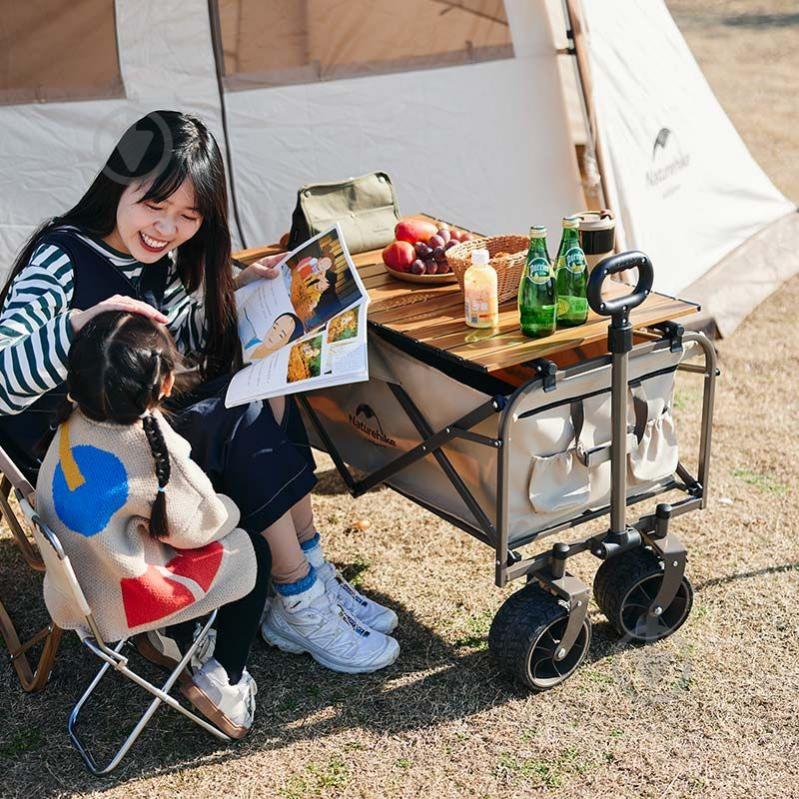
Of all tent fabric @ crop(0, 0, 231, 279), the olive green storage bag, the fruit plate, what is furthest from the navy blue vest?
tent fabric @ crop(0, 0, 231, 279)

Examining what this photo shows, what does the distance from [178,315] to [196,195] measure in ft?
1.34

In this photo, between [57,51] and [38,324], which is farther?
[57,51]

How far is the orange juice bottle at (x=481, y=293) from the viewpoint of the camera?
9.18 ft

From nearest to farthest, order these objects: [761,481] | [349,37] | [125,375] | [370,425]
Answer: [125,375], [370,425], [761,481], [349,37]

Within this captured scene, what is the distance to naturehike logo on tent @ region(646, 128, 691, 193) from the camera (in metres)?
4.96

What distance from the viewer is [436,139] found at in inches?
184

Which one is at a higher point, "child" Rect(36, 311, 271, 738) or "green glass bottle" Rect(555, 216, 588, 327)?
"green glass bottle" Rect(555, 216, 588, 327)

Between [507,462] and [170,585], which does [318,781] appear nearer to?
[170,585]

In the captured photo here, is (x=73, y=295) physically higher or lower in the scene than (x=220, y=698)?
higher

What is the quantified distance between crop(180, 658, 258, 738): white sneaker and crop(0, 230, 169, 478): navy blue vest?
68 centimetres

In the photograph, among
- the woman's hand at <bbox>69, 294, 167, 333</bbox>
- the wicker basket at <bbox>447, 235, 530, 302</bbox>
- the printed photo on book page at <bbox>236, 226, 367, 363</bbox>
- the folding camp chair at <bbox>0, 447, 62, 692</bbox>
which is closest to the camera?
the woman's hand at <bbox>69, 294, 167, 333</bbox>

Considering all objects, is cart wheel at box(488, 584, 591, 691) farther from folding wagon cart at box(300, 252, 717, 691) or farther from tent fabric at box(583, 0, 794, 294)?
tent fabric at box(583, 0, 794, 294)

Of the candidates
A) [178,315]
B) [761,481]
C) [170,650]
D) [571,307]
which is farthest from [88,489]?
[761,481]

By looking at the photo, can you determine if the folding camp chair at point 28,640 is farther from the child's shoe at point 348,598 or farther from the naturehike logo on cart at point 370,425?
the naturehike logo on cart at point 370,425
